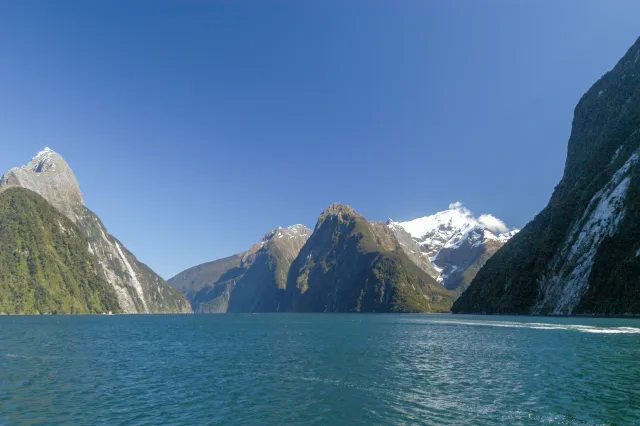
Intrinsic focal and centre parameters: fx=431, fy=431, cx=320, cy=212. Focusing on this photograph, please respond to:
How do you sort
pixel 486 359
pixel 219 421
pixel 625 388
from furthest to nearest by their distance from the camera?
pixel 486 359, pixel 625 388, pixel 219 421

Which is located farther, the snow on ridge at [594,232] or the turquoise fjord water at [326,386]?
the snow on ridge at [594,232]

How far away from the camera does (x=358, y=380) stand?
48.5 metres

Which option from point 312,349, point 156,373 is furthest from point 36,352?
point 312,349

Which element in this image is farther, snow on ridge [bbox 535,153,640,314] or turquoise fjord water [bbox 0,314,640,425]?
snow on ridge [bbox 535,153,640,314]

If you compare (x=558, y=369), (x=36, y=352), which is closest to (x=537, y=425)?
(x=558, y=369)

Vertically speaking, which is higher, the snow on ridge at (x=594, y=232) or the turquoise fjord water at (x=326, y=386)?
the snow on ridge at (x=594, y=232)

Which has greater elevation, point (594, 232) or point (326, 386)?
point (594, 232)

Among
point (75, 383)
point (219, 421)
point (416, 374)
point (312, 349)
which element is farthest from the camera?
point (312, 349)

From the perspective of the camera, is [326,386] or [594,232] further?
[594,232]

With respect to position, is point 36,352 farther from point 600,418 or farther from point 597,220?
point 597,220

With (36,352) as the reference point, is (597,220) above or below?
above

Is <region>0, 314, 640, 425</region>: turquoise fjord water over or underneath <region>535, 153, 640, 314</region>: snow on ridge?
underneath

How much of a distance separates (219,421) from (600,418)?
28.5 m

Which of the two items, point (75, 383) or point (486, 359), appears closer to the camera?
point (75, 383)
